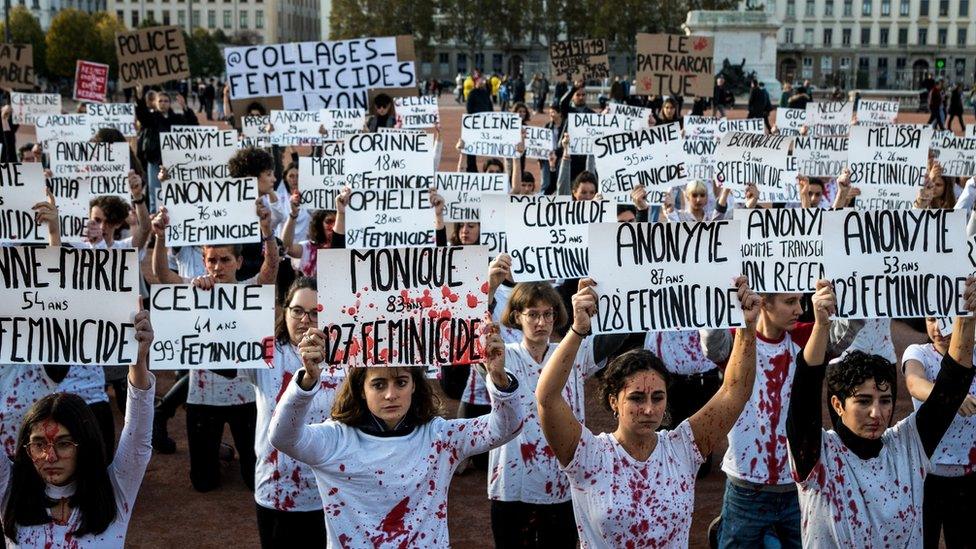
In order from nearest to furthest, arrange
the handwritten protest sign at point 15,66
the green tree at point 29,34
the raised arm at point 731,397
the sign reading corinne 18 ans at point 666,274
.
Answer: the raised arm at point 731,397
the sign reading corinne 18 ans at point 666,274
the handwritten protest sign at point 15,66
the green tree at point 29,34

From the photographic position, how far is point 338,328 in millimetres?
4469

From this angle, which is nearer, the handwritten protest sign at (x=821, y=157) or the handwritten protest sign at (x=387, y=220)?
the handwritten protest sign at (x=387, y=220)

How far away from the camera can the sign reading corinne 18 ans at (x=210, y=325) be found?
5.62 metres

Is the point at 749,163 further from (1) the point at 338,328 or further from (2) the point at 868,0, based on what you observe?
(2) the point at 868,0

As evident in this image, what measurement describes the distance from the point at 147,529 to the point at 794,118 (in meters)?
12.7

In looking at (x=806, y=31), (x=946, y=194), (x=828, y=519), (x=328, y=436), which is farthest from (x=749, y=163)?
(x=806, y=31)

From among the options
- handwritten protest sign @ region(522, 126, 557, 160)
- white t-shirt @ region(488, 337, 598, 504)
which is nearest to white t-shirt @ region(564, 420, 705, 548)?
white t-shirt @ region(488, 337, 598, 504)

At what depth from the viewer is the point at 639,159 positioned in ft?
33.2

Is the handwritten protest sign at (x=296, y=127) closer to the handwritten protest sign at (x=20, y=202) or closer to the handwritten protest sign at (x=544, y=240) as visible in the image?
the handwritten protest sign at (x=20, y=202)

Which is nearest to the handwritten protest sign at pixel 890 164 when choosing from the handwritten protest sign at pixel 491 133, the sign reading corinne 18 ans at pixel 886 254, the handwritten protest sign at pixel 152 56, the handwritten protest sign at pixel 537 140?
the handwritten protest sign at pixel 491 133

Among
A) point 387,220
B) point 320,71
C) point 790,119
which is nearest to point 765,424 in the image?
point 387,220

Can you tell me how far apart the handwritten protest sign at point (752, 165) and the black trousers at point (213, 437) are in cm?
535

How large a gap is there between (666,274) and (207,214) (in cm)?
444

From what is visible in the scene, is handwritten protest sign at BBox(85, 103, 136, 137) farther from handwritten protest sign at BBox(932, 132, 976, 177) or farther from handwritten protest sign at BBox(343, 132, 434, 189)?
handwritten protest sign at BBox(932, 132, 976, 177)
